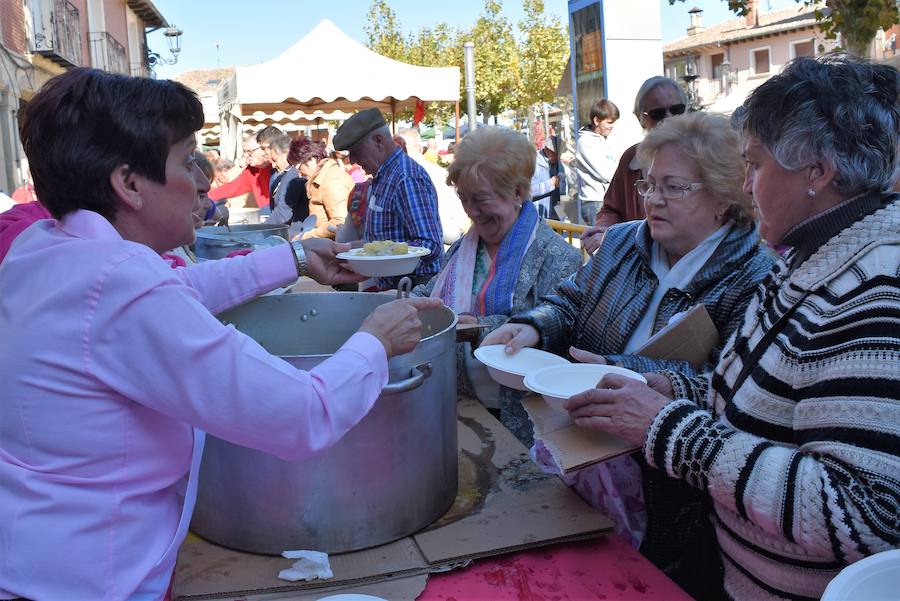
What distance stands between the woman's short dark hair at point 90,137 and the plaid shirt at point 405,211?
2.97m

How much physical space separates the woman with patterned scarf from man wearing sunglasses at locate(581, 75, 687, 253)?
1538 millimetres

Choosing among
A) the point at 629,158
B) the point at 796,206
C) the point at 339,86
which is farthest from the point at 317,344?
the point at 339,86

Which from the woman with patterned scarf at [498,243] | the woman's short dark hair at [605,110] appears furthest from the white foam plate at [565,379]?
the woman's short dark hair at [605,110]

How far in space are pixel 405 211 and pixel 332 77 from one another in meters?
5.83

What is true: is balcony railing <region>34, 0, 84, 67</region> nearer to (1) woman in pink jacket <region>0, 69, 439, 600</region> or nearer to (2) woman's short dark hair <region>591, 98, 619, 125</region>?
(2) woman's short dark hair <region>591, 98, 619, 125</region>

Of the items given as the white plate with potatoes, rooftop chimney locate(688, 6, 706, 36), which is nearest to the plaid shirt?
the white plate with potatoes

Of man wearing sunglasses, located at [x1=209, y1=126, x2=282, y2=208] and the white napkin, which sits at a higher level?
man wearing sunglasses, located at [x1=209, y1=126, x2=282, y2=208]

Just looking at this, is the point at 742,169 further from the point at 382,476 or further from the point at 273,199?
the point at 273,199

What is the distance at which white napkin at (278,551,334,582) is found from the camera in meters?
1.42

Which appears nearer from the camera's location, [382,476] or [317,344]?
[382,476]

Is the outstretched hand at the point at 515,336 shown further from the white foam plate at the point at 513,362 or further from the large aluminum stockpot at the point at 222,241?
the large aluminum stockpot at the point at 222,241

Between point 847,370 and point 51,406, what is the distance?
4.14ft

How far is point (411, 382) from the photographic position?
1390 millimetres

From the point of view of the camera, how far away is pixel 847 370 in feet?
3.99
